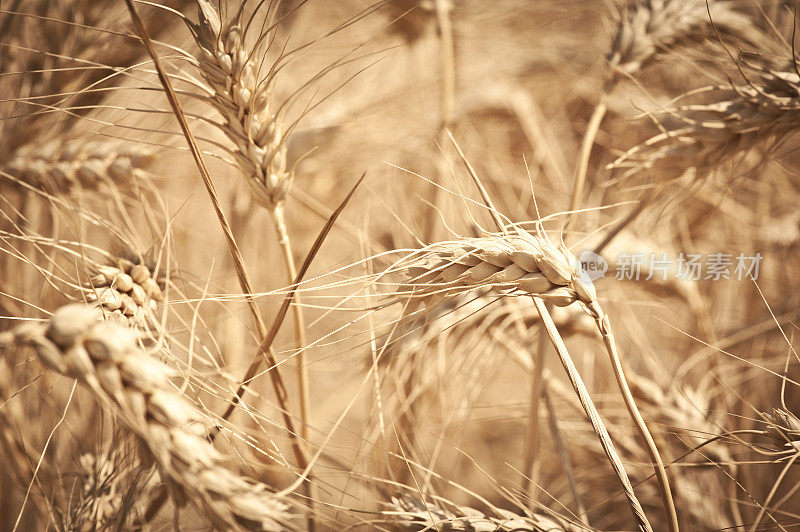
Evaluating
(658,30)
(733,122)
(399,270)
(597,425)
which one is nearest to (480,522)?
(597,425)

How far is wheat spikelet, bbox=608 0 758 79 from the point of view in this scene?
0.62m

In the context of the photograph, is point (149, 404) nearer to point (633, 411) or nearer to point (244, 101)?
point (244, 101)

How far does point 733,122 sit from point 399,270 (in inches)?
17.0

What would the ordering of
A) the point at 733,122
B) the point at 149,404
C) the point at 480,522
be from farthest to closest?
the point at 733,122, the point at 480,522, the point at 149,404

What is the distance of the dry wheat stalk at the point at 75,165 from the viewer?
2.01 feet

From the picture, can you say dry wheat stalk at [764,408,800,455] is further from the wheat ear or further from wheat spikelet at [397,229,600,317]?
the wheat ear

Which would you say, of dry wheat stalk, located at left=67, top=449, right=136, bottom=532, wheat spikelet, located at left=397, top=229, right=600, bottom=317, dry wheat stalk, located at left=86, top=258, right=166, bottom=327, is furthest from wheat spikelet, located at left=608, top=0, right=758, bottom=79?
dry wheat stalk, located at left=67, top=449, right=136, bottom=532

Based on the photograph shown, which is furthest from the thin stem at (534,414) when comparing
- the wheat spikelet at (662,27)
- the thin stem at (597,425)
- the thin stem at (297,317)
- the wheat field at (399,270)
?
the wheat spikelet at (662,27)

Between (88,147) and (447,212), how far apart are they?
56cm

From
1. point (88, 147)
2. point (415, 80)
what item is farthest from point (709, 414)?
point (88, 147)

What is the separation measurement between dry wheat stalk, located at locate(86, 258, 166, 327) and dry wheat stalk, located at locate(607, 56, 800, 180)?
0.49 m

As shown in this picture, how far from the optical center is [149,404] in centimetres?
32

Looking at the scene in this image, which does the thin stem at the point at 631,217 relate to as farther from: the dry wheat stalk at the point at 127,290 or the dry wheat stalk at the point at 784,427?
the dry wheat stalk at the point at 127,290

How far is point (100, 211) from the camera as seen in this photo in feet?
2.42
